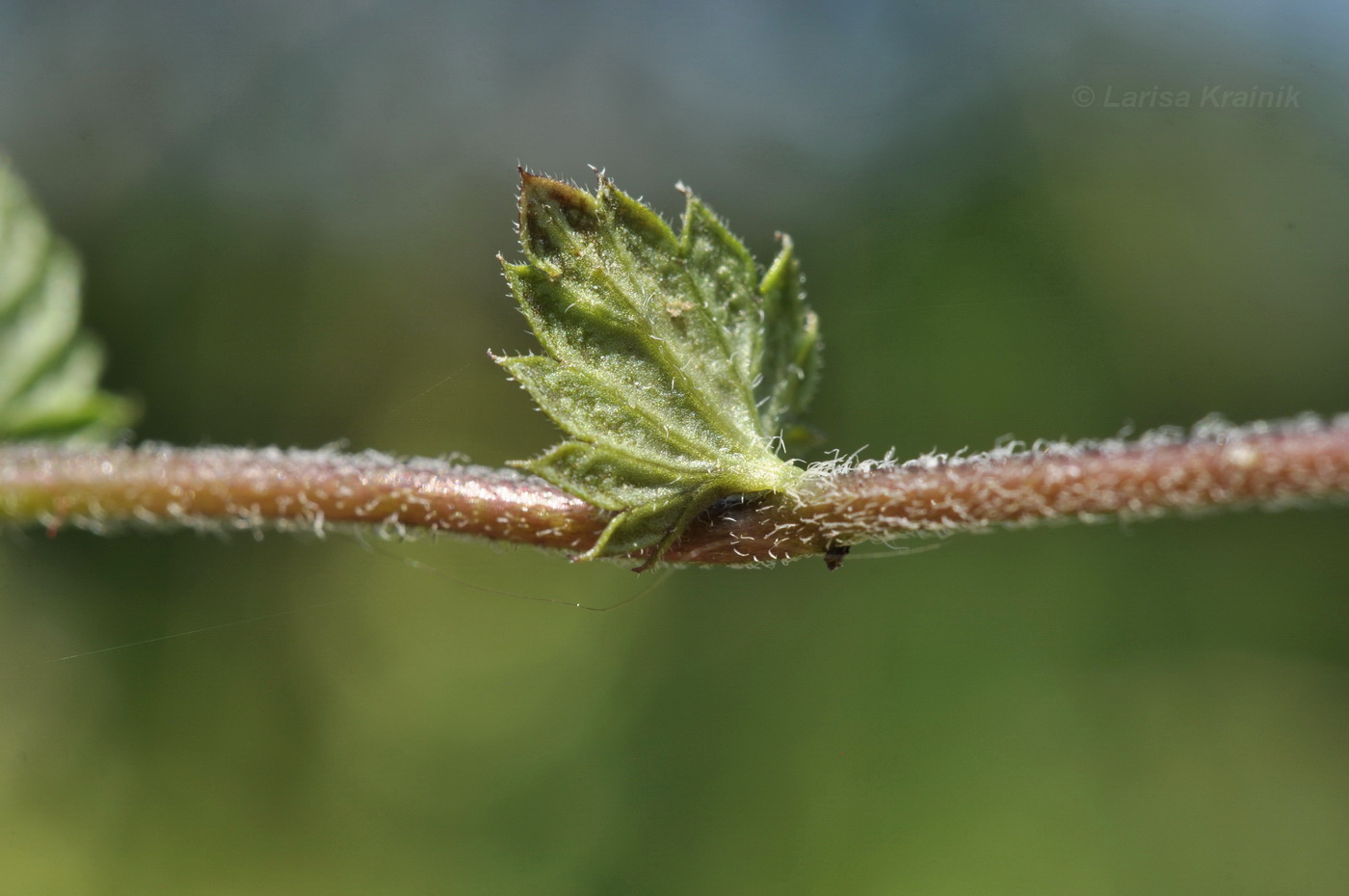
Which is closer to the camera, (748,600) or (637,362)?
(637,362)

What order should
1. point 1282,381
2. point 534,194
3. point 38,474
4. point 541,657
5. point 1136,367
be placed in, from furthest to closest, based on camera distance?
1. point 1282,381
2. point 1136,367
3. point 541,657
4. point 38,474
5. point 534,194

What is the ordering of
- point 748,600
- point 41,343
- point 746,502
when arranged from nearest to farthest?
point 746,502 → point 41,343 → point 748,600

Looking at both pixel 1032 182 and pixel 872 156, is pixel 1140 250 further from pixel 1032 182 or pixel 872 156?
pixel 872 156

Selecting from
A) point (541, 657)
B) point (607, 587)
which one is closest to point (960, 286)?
point (607, 587)

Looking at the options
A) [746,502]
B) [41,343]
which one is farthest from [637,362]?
[41,343]

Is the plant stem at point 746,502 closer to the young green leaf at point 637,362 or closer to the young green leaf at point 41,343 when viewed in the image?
the young green leaf at point 637,362

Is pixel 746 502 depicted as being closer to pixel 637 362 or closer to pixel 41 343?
pixel 637 362
